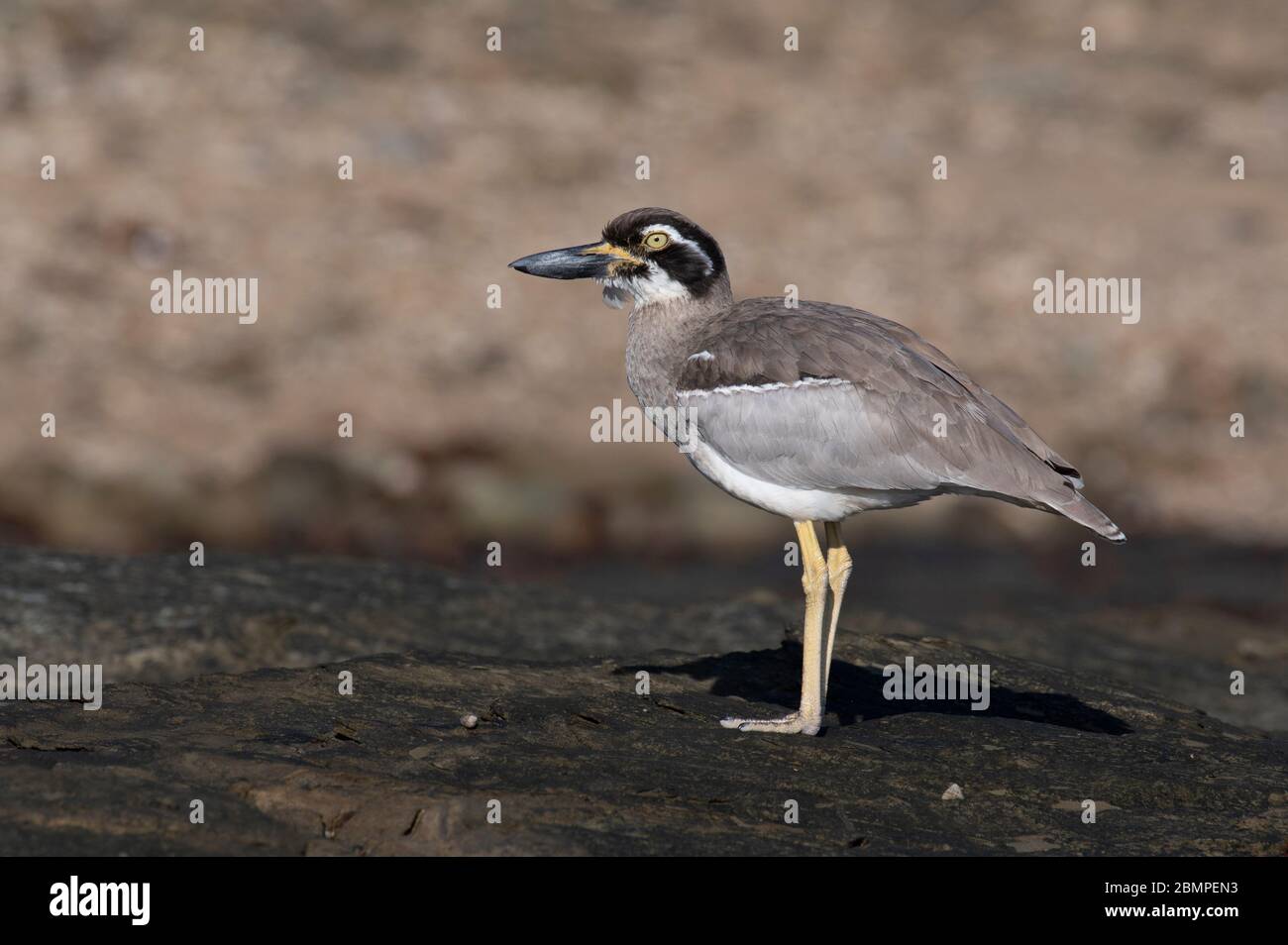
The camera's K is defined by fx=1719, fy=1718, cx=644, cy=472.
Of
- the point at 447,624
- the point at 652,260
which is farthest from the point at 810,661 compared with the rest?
the point at 447,624

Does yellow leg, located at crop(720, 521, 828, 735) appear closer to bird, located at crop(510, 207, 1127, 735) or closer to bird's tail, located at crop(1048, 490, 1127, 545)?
bird, located at crop(510, 207, 1127, 735)

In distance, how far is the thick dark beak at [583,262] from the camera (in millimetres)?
10180

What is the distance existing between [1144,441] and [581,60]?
44.0 ft

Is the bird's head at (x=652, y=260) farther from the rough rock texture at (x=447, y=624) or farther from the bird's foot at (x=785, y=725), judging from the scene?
the rough rock texture at (x=447, y=624)

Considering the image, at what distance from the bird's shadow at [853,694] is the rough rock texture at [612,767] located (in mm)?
24

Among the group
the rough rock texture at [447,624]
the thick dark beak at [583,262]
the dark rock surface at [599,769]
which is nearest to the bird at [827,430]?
the thick dark beak at [583,262]

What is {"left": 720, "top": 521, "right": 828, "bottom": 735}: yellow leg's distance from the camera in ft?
30.0

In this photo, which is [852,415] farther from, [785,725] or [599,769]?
[599,769]

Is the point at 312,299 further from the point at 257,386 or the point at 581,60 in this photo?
the point at 581,60

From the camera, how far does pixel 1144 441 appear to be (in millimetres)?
22891

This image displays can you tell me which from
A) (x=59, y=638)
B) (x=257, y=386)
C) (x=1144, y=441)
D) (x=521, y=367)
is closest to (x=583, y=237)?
(x=521, y=367)

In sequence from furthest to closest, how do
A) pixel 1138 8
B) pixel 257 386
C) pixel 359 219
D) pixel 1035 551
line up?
1. pixel 1138 8
2. pixel 359 219
3. pixel 257 386
4. pixel 1035 551

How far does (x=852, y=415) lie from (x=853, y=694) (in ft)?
6.63

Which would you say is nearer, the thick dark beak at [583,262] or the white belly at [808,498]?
the white belly at [808,498]
